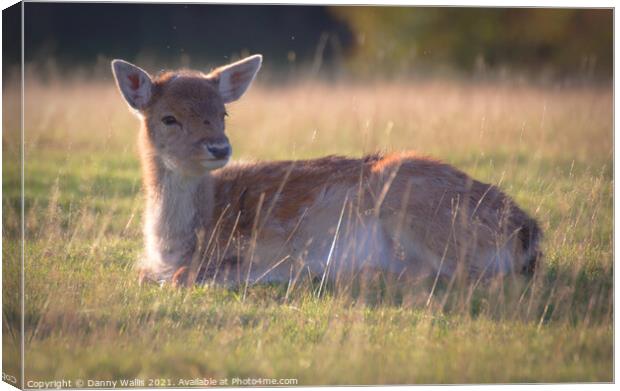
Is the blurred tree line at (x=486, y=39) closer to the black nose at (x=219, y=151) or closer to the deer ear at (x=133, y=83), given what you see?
the black nose at (x=219, y=151)

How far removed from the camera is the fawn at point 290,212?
26.9 feet

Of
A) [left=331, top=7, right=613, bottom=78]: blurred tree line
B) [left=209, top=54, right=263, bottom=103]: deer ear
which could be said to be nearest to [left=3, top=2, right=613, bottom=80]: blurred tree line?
[left=331, top=7, right=613, bottom=78]: blurred tree line

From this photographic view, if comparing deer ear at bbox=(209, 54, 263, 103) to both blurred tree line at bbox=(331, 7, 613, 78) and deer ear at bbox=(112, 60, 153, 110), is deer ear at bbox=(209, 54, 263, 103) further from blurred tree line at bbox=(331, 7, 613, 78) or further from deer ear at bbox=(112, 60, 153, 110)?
blurred tree line at bbox=(331, 7, 613, 78)

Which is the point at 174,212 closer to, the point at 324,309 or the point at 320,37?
the point at 324,309

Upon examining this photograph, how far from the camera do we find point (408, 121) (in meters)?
13.8

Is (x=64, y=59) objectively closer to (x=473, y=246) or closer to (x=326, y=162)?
(x=326, y=162)

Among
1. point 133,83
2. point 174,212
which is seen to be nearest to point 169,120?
point 133,83

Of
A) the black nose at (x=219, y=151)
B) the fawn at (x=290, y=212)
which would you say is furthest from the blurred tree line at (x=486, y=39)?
the black nose at (x=219, y=151)

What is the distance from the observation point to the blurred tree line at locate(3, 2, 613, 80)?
7.88 meters

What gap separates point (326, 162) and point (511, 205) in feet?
4.86

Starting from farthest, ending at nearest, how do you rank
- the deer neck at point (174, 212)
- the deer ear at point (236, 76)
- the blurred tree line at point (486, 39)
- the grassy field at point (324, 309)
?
the deer ear at point (236, 76) < the deer neck at point (174, 212) < the blurred tree line at point (486, 39) < the grassy field at point (324, 309)

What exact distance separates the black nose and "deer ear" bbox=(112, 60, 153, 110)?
688mm

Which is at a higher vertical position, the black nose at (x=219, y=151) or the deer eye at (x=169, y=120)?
the deer eye at (x=169, y=120)

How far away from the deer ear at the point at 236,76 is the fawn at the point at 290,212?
1 centimetres
